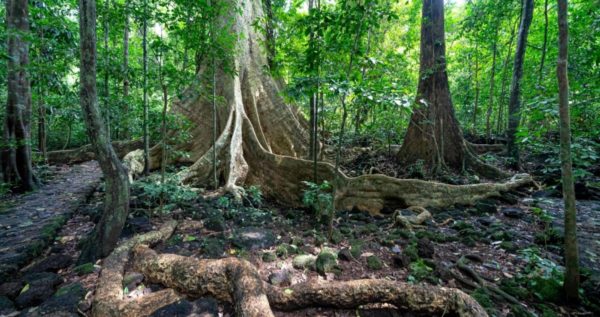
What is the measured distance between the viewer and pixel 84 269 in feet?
9.39

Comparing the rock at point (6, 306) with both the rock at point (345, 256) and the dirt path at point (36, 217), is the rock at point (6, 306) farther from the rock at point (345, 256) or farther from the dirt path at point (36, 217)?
the rock at point (345, 256)

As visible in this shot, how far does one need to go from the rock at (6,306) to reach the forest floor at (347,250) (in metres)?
0.01

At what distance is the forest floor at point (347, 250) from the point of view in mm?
2475

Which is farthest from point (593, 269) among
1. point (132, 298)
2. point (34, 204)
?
point (34, 204)

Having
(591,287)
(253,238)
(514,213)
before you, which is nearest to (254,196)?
(253,238)

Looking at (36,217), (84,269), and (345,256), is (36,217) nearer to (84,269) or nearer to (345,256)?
(84,269)

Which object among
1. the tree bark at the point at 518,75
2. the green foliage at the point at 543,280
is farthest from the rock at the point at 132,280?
the tree bark at the point at 518,75

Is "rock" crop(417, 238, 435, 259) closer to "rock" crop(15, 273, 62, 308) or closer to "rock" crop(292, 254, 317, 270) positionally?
"rock" crop(292, 254, 317, 270)

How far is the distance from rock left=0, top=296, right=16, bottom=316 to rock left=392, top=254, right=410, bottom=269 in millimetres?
3773

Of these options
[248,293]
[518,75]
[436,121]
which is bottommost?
[248,293]

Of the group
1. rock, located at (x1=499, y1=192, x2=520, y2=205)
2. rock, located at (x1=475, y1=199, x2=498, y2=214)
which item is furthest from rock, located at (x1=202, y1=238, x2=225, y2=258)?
rock, located at (x1=499, y1=192, x2=520, y2=205)

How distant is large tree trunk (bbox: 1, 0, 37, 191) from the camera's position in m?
5.49

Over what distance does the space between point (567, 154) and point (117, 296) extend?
13.7 ft

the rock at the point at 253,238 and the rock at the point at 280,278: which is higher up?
the rock at the point at 253,238
